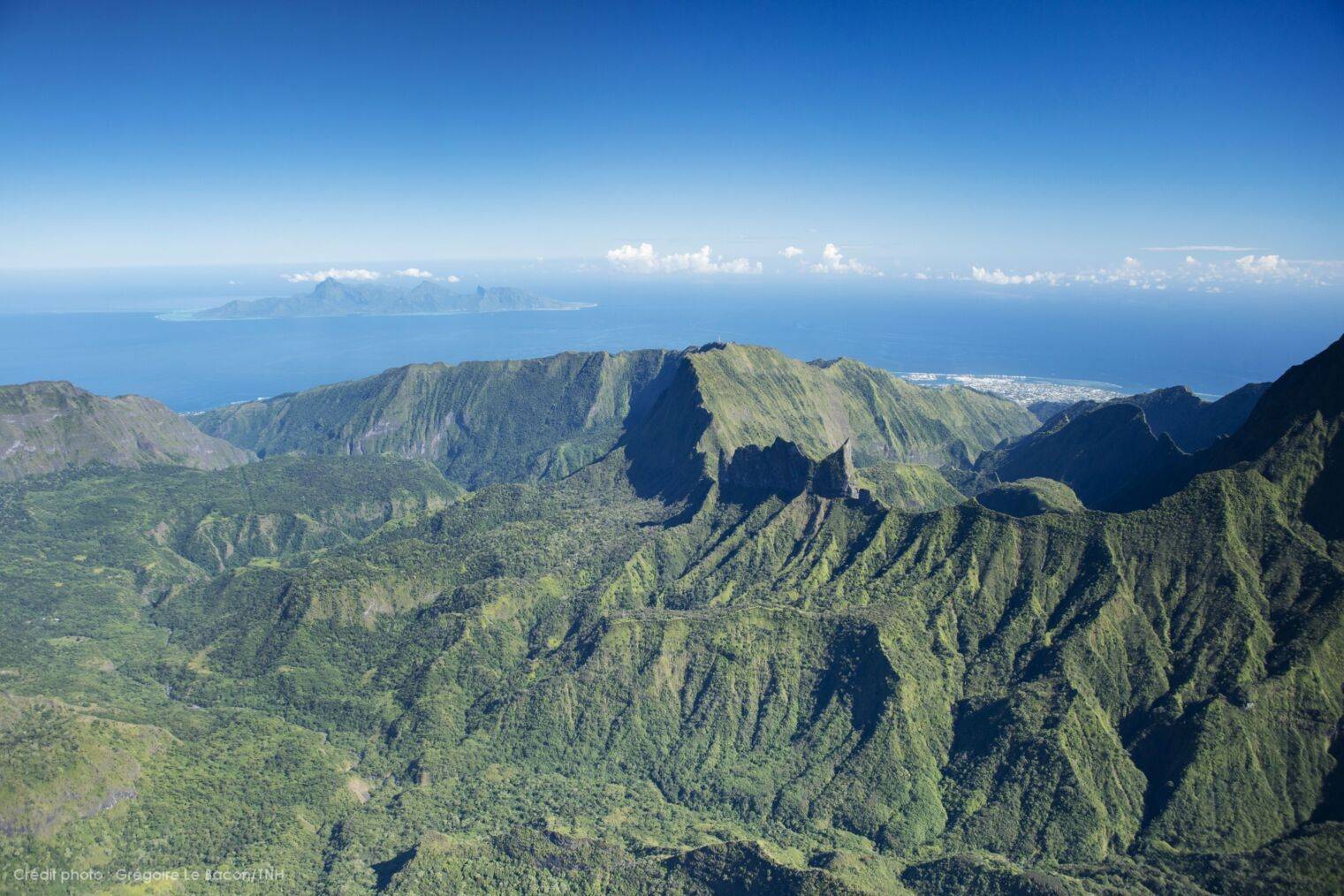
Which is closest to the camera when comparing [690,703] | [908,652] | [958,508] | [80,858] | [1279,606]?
[80,858]

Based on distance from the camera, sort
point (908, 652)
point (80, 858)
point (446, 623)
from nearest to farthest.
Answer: point (80, 858) → point (908, 652) → point (446, 623)

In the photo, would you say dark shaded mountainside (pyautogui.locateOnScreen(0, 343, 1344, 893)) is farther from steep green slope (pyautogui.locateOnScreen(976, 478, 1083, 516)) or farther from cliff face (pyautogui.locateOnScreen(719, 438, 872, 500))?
steep green slope (pyautogui.locateOnScreen(976, 478, 1083, 516))

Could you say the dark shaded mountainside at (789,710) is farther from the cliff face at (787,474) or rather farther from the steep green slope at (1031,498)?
the steep green slope at (1031,498)

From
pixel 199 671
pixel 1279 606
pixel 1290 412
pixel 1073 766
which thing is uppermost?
pixel 1290 412

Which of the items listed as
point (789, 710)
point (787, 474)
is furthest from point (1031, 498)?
point (789, 710)

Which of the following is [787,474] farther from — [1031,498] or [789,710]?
[789,710]

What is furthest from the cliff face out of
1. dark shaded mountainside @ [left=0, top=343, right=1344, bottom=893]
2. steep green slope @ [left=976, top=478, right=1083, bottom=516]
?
steep green slope @ [left=976, top=478, right=1083, bottom=516]

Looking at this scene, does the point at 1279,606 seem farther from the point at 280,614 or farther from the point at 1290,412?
the point at 280,614

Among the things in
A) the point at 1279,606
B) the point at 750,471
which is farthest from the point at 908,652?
the point at 750,471
